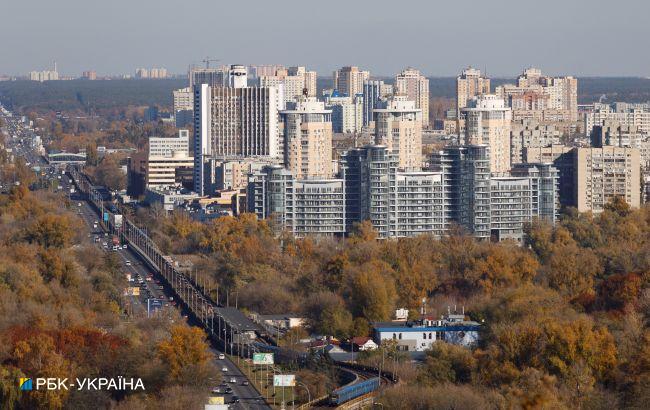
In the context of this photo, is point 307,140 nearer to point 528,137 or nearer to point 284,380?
point 528,137

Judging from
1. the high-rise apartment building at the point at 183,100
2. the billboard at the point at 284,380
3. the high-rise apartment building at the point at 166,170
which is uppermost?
the high-rise apartment building at the point at 183,100

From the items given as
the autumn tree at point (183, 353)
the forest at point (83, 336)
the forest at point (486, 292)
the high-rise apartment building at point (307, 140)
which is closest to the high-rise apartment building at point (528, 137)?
the high-rise apartment building at point (307, 140)

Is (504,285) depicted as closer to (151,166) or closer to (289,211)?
(289,211)

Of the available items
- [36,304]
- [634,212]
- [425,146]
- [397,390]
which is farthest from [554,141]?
[397,390]

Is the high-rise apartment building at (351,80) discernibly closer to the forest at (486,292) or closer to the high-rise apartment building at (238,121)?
the high-rise apartment building at (238,121)

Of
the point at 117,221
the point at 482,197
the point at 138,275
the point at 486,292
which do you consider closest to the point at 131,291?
the point at 138,275

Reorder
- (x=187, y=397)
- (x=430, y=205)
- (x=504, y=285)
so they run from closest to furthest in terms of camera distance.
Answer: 1. (x=187, y=397)
2. (x=504, y=285)
3. (x=430, y=205)
